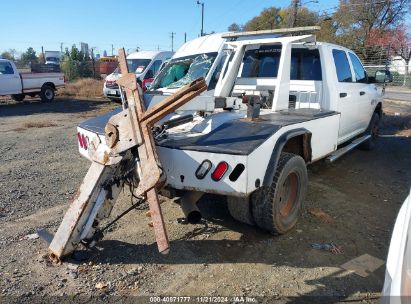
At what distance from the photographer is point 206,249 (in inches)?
146

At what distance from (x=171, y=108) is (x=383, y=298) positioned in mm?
2009

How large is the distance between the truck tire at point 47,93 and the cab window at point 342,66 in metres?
15.7

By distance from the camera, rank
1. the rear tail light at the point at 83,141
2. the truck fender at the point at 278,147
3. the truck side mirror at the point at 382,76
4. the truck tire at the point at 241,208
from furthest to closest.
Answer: the truck side mirror at the point at 382,76 < the rear tail light at the point at 83,141 < the truck tire at the point at 241,208 < the truck fender at the point at 278,147

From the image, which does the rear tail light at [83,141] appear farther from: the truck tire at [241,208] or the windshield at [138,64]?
the windshield at [138,64]

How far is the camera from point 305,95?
544cm

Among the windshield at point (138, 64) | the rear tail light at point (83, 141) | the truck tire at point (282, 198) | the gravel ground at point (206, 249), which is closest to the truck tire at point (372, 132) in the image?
the gravel ground at point (206, 249)

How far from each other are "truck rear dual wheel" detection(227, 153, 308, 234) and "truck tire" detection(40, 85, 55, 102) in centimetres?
1691

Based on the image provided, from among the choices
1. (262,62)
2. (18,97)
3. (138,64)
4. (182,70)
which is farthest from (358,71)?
(18,97)

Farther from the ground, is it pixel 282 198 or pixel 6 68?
pixel 6 68

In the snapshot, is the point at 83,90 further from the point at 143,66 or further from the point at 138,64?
the point at 143,66

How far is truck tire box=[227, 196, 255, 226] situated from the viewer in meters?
3.69

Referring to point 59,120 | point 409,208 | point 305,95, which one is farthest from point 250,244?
point 59,120

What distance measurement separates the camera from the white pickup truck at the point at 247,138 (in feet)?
10.6

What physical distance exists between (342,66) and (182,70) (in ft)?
14.7
